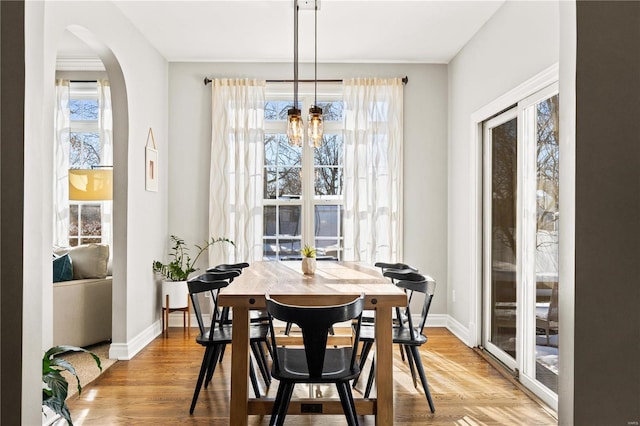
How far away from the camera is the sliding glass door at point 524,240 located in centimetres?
325

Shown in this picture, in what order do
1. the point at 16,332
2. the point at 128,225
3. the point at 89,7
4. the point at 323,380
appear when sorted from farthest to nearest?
the point at 128,225 < the point at 89,7 < the point at 323,380 < the point at 16,332

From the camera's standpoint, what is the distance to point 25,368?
1.72 m

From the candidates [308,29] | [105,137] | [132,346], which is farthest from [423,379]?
[105,137]

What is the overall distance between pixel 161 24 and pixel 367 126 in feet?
7.39

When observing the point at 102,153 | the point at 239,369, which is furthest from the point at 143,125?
the point at 239,369

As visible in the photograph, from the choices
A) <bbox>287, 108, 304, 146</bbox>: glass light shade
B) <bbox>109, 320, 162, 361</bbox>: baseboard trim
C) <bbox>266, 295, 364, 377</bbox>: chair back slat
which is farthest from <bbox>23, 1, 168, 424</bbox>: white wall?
<bbox>287, 108, 304, 146</bbox>: glass light shade

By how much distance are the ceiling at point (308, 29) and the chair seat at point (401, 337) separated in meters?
2.52

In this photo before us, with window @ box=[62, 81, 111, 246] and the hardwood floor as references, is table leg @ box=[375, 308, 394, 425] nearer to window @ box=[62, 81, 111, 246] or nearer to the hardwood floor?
the hardwood floor

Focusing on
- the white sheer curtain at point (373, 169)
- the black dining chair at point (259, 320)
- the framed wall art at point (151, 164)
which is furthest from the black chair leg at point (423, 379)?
the framed wall art at point (151, 164)

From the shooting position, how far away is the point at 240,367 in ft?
8.72

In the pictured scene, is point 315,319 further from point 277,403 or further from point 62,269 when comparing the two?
point 62,269

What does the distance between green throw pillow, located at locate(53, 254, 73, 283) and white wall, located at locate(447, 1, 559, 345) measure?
A: 11.9 feet

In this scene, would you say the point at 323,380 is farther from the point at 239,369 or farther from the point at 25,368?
the point at 25,368

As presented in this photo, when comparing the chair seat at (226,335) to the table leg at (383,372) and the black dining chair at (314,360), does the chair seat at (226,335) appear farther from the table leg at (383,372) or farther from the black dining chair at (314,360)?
the table leg at (383,372)
